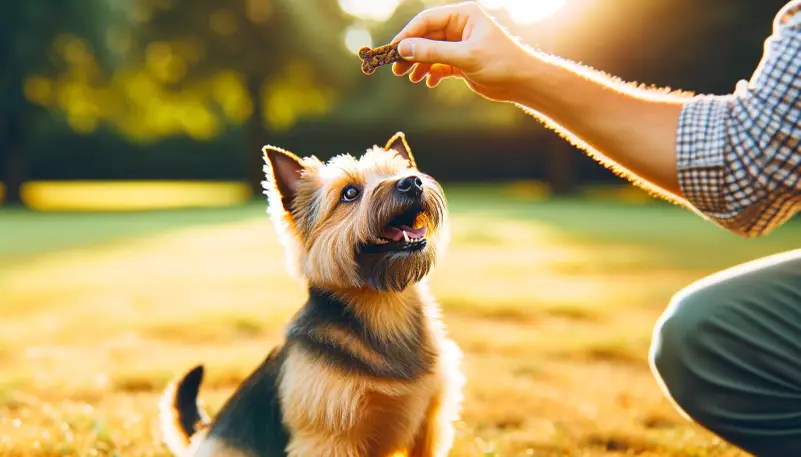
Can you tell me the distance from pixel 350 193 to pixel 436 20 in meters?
0.83

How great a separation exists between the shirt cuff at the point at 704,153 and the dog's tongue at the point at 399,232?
114cm

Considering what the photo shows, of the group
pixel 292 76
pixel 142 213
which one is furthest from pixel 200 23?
pixel 142 213

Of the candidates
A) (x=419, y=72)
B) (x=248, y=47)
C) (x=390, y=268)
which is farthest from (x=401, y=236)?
(x=248, y=47)

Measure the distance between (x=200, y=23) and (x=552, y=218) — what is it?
1491 centimetres

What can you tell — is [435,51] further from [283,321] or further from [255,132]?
[255,132]

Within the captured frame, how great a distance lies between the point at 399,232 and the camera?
2662 millimetres

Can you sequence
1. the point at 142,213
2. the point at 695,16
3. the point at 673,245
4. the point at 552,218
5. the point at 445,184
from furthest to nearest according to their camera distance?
the point at 445,184, the point at 695,16, the point at 142,213, the point at 552,218, the point at 673,245

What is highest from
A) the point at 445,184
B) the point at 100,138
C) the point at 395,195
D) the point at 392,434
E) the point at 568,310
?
the point at 395,195

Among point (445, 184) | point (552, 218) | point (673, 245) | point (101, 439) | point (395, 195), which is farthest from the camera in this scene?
point (445, 184)

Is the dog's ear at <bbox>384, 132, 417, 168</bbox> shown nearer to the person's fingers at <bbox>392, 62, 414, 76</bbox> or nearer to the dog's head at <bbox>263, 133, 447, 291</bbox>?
the dog's head at <bbox>263, 133, 447, 291</bbox>

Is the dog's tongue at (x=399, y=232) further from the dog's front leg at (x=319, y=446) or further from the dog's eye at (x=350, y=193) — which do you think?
the dog's front leg at (x=319, y=446)

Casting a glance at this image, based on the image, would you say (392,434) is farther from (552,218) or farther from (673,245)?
(552,218)

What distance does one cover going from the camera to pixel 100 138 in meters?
35.5

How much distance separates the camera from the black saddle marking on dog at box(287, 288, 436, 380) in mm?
2500
